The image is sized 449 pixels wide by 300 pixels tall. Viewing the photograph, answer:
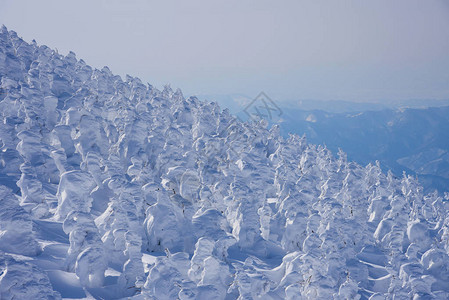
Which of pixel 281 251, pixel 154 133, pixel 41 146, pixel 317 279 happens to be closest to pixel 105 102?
pixel 154 133

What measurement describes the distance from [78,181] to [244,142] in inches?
891

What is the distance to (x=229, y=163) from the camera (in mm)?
26812

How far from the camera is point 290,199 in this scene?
2081 cm

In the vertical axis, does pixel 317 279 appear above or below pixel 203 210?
below

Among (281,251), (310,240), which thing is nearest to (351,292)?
(310,240)

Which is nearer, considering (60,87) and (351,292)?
(351,292)

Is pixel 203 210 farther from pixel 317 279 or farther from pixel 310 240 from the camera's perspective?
pixel 317 279

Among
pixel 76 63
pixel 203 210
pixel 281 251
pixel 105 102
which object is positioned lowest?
pixel 281 251

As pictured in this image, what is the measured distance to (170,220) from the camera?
577 inches

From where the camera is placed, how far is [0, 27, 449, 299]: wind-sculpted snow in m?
10.4

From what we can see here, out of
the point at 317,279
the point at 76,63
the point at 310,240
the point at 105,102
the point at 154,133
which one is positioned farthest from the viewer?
the point at 76,63

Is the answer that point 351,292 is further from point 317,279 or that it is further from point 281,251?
point 281,251

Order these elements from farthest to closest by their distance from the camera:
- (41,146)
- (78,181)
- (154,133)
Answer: (154,133) → (41,146) → (78,181)

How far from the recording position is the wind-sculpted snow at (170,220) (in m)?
10.4
